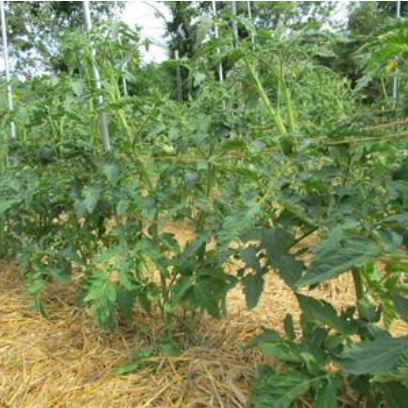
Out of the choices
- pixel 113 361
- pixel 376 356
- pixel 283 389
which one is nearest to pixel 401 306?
pixel 376 356

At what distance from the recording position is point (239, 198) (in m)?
1.39

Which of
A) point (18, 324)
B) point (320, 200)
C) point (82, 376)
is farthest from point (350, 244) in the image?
point (18, 324)

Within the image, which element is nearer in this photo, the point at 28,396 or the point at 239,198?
the point at 239,198

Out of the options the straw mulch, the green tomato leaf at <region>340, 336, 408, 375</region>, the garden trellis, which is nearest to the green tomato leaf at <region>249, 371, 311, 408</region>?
the garden trellis

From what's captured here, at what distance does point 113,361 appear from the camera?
1.61 meters

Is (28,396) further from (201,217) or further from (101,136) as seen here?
(101,136)

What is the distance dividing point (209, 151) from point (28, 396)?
891 mm

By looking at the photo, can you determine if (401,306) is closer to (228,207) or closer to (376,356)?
(376,356)

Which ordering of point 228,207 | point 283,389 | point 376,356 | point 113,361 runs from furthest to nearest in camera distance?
point 113,361
point 228,207
point 283,389
point 376,356

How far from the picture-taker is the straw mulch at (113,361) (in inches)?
56.2

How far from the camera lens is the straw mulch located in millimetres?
1429

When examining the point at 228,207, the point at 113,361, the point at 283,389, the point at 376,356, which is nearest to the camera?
the point at 376,356

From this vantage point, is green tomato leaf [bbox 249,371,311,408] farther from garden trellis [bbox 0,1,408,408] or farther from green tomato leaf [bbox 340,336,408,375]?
green tomato leaf [bbox 340,336,408,375]

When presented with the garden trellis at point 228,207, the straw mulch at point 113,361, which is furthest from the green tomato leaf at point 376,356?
the straw mulch at point 113,361
